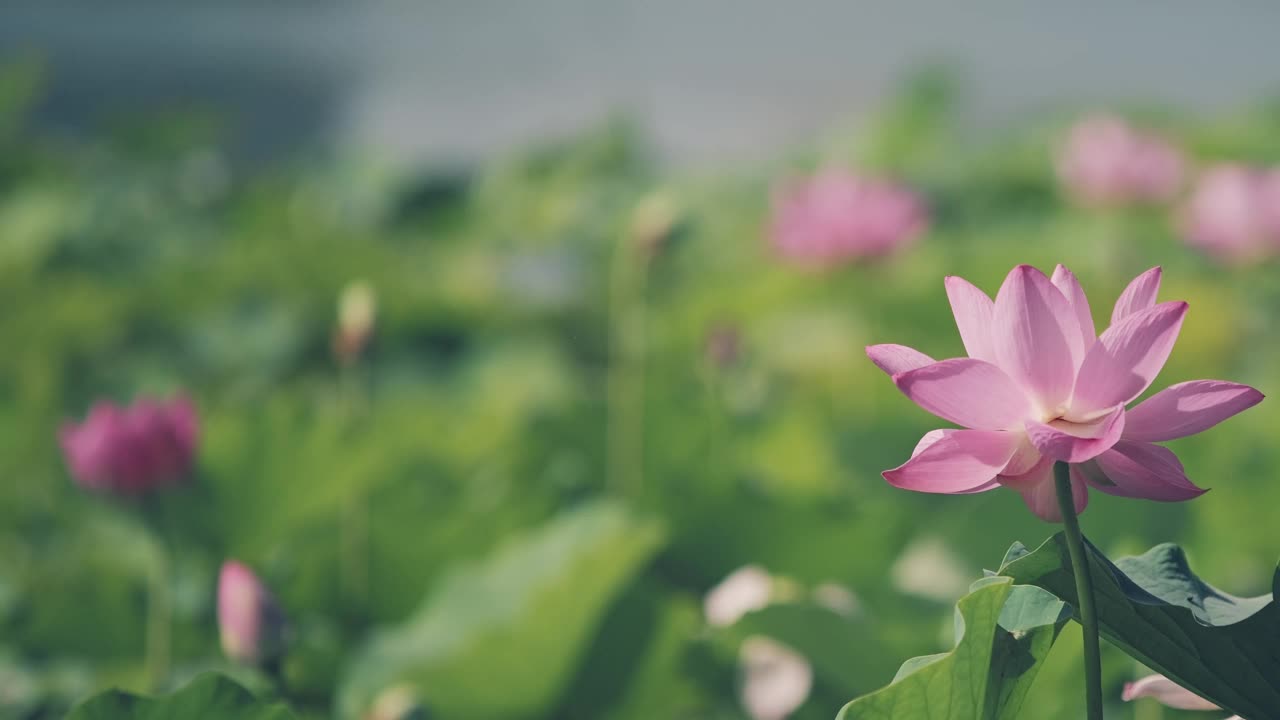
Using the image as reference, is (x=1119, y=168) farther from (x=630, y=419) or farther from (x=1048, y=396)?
(x=1048, y=396)

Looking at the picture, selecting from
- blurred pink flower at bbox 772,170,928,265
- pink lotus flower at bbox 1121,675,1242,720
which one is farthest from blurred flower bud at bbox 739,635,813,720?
blurred pink flower at bbox 772,170,928,265

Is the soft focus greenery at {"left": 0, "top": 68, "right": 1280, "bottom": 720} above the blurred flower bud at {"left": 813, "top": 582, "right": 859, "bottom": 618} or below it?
below

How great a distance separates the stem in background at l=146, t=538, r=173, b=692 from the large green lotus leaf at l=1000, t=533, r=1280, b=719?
353 millimetres

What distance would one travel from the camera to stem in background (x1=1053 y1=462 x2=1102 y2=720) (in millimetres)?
245

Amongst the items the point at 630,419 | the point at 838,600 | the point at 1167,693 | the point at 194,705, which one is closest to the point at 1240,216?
the point at 630,419

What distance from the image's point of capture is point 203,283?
4.48 feet

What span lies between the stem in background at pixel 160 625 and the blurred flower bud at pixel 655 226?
0.84 ft

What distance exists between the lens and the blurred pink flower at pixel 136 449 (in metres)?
0.55

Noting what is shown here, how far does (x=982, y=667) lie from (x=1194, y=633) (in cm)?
4

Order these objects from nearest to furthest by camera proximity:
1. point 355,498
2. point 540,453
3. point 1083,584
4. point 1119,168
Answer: point 1083,584
point 355,498
point 540,453
point 1119,168

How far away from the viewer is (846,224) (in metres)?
1.09

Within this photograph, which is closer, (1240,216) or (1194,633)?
(1194,633)

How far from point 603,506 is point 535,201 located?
4.73 ft

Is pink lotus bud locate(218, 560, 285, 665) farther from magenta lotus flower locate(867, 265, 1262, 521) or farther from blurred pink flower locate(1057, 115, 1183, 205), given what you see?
blurred pink flower locate(1057, 115, 1183, 205)
